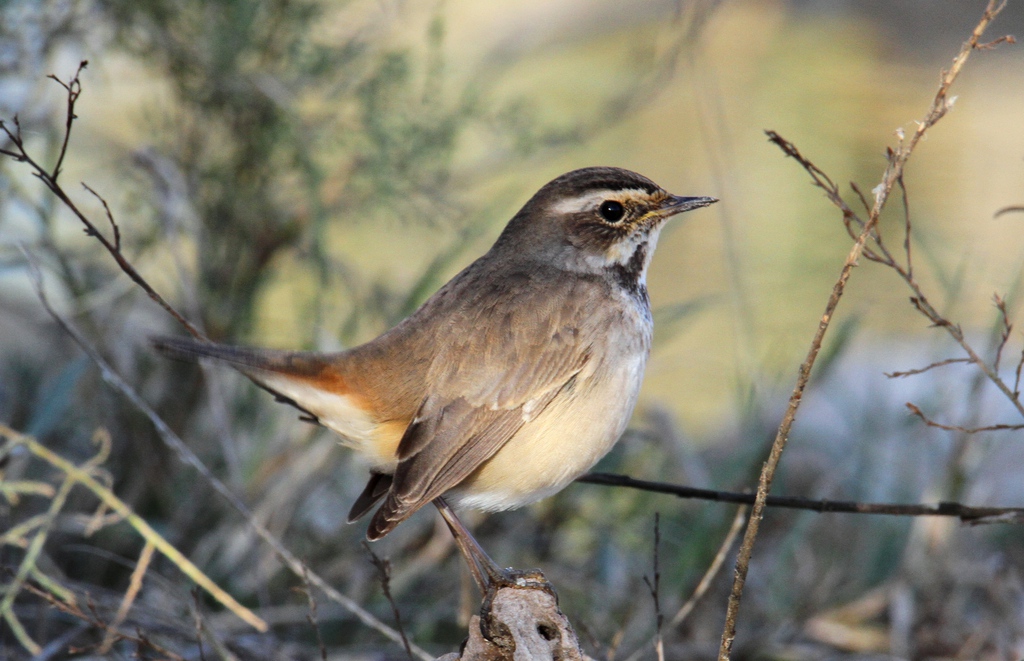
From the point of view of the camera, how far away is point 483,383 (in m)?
3.44

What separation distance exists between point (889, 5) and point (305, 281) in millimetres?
12895

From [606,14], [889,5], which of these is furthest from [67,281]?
[889,5]

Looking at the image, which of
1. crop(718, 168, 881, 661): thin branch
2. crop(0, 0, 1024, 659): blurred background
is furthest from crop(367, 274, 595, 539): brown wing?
crop(718, 168, 881, 661): thin branch

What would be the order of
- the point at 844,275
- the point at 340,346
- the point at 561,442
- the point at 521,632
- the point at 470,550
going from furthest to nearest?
the point at 340,346 → the point at 470,550 → the point at 561,442 → the point at 521,632 → the point at 844,275

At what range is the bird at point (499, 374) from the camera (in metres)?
3.35

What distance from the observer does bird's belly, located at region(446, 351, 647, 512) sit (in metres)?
3.33

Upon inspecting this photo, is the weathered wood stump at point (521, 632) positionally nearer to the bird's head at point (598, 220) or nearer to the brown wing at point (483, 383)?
the brown wing at point (483, 383)

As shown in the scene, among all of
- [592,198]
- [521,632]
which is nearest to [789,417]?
[521,632]

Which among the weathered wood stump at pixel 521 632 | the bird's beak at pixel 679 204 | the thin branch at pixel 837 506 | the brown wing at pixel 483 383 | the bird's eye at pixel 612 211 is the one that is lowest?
the weathered wood stump at pixel 521 632

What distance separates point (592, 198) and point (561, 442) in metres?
0.87

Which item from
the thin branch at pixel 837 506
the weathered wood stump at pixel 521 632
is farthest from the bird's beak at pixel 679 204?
the weathered wood stump at pixel 521 632

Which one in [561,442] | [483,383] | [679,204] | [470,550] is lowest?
[470,550]

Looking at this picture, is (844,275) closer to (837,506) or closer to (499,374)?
(837,506)

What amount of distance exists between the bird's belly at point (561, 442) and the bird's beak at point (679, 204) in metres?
0.51
